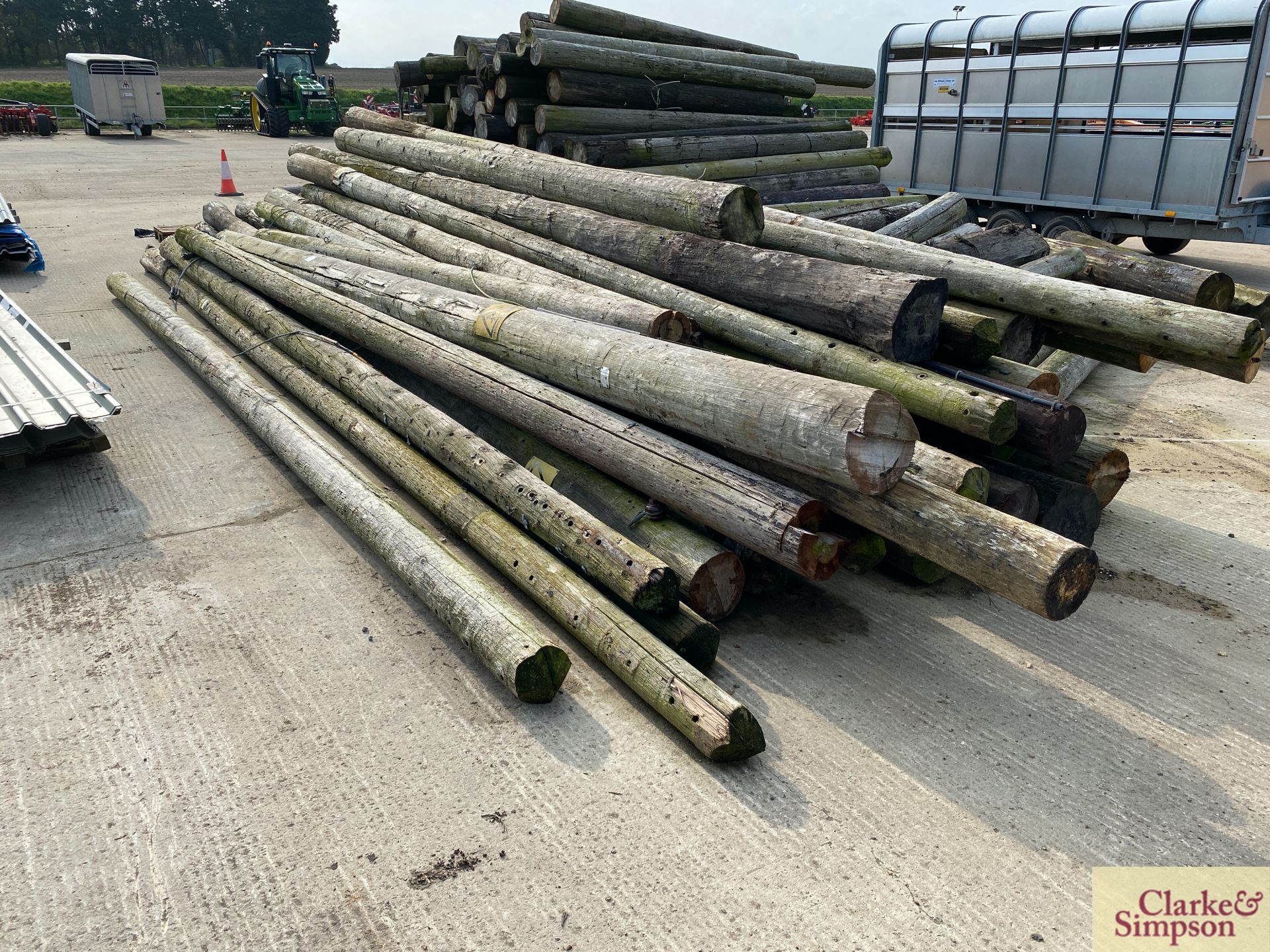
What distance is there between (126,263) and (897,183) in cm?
1097

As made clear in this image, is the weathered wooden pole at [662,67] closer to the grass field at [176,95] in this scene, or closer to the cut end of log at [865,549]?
the cut end of log at [865,549]

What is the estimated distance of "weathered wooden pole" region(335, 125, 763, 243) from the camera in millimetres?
5516

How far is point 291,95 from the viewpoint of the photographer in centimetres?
2998

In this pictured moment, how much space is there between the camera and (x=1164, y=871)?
2.99 meters

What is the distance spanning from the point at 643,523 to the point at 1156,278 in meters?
4.54

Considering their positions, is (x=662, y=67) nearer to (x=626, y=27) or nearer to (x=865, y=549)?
(x=626, y=27)

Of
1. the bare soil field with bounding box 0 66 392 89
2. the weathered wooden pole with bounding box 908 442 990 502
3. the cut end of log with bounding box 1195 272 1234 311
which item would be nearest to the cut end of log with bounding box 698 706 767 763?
the weathered wooden pole with bounding box 908 442 990 502

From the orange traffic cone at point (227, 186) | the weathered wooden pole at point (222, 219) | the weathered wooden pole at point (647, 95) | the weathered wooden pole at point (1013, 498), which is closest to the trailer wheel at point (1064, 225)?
the weathered wooden pole at point (647, 95)

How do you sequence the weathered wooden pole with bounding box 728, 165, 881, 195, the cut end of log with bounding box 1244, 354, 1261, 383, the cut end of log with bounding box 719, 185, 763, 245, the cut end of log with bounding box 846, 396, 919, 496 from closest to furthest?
the cut end of log with bounding box 846, 396, 919, 496 < the cut end of log with bounding box 1244, 354, 1261, 383 < the cut end of log with bounding box 719, 185, 763, 245 < the weathered wooden pole with bounding box 728, 165, 881, 195

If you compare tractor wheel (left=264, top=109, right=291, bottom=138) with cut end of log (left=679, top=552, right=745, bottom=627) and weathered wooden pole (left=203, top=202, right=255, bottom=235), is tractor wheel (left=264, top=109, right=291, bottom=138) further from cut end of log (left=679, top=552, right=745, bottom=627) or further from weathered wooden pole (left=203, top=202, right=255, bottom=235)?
cut end of log (left=679, top=552, right=745, bottom=627)

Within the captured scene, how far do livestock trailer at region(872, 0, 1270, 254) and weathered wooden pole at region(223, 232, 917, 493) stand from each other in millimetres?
8861

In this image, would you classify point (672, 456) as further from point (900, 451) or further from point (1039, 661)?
point (1039, 661)

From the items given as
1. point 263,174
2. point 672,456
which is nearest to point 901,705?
point 672,456

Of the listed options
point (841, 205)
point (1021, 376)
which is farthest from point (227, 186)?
point (1021, 376)
